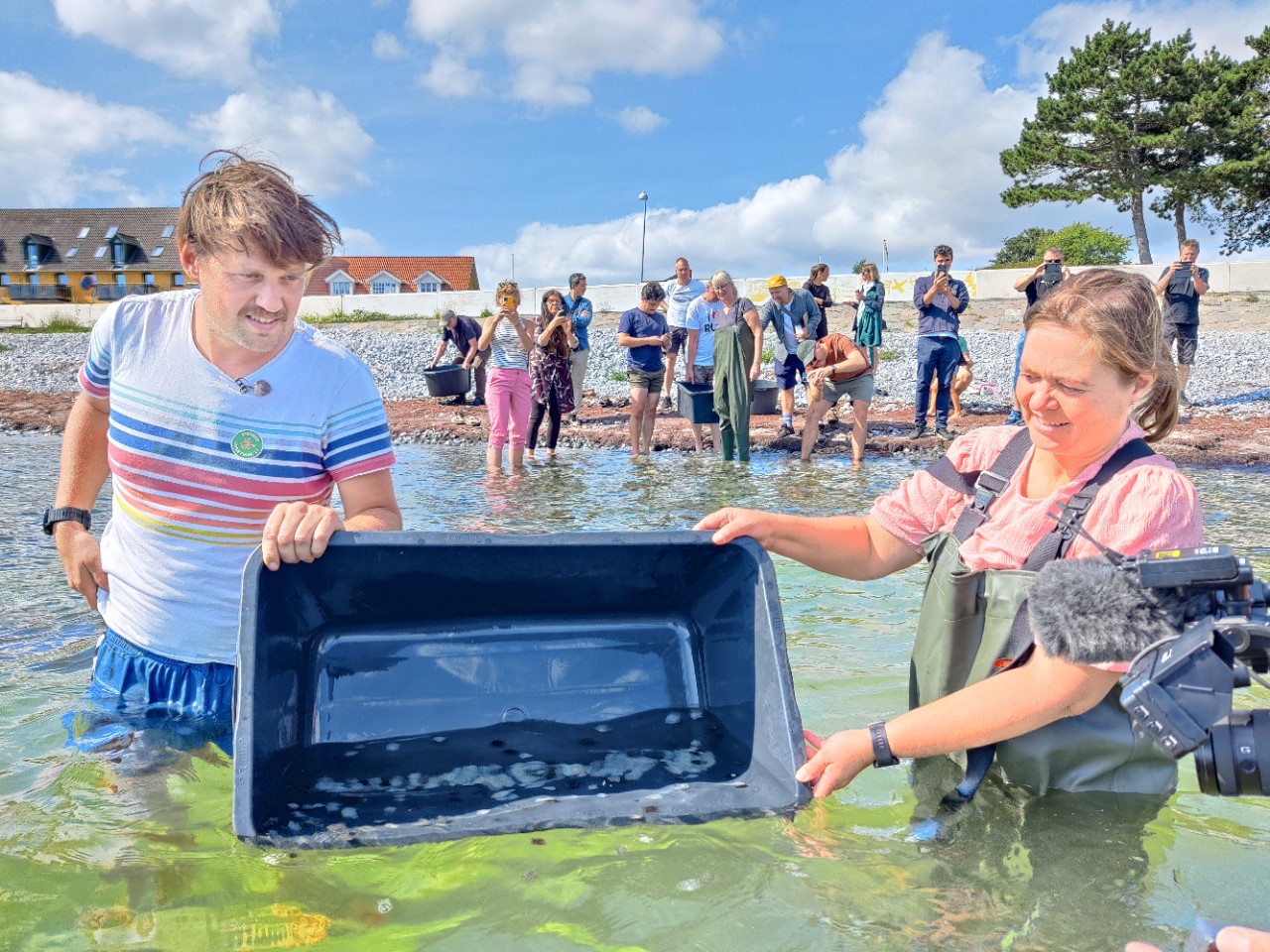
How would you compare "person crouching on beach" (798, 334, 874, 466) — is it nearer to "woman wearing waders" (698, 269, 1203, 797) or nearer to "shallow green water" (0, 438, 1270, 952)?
"shallow green water" (0, 438, 1270, 952)

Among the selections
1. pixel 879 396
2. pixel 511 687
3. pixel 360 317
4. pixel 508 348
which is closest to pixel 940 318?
pixel 508 348

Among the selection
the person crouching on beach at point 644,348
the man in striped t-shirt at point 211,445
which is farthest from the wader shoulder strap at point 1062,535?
the person crouching on beach at point 644,348

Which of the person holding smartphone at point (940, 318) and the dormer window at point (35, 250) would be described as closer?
the person holding smartphone at point (940, 318)

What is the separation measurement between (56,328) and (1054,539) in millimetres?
38640

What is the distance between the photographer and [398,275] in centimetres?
7281

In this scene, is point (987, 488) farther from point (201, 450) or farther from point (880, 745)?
point (201, 450)

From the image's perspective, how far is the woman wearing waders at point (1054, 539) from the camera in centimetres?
197

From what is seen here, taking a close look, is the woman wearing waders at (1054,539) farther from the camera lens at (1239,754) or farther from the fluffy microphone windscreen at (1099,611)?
the camera lens at (1239,754)

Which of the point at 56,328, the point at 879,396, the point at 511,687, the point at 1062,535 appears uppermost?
the point at 56,328

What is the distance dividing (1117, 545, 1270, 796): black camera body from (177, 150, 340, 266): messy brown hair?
190 centimetres

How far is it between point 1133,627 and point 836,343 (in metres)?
8.44

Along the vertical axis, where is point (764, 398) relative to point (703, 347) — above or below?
below

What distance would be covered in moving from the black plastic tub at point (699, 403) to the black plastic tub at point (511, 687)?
803 centimetres

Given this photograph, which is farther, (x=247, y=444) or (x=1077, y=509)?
(x=247, y=444)
